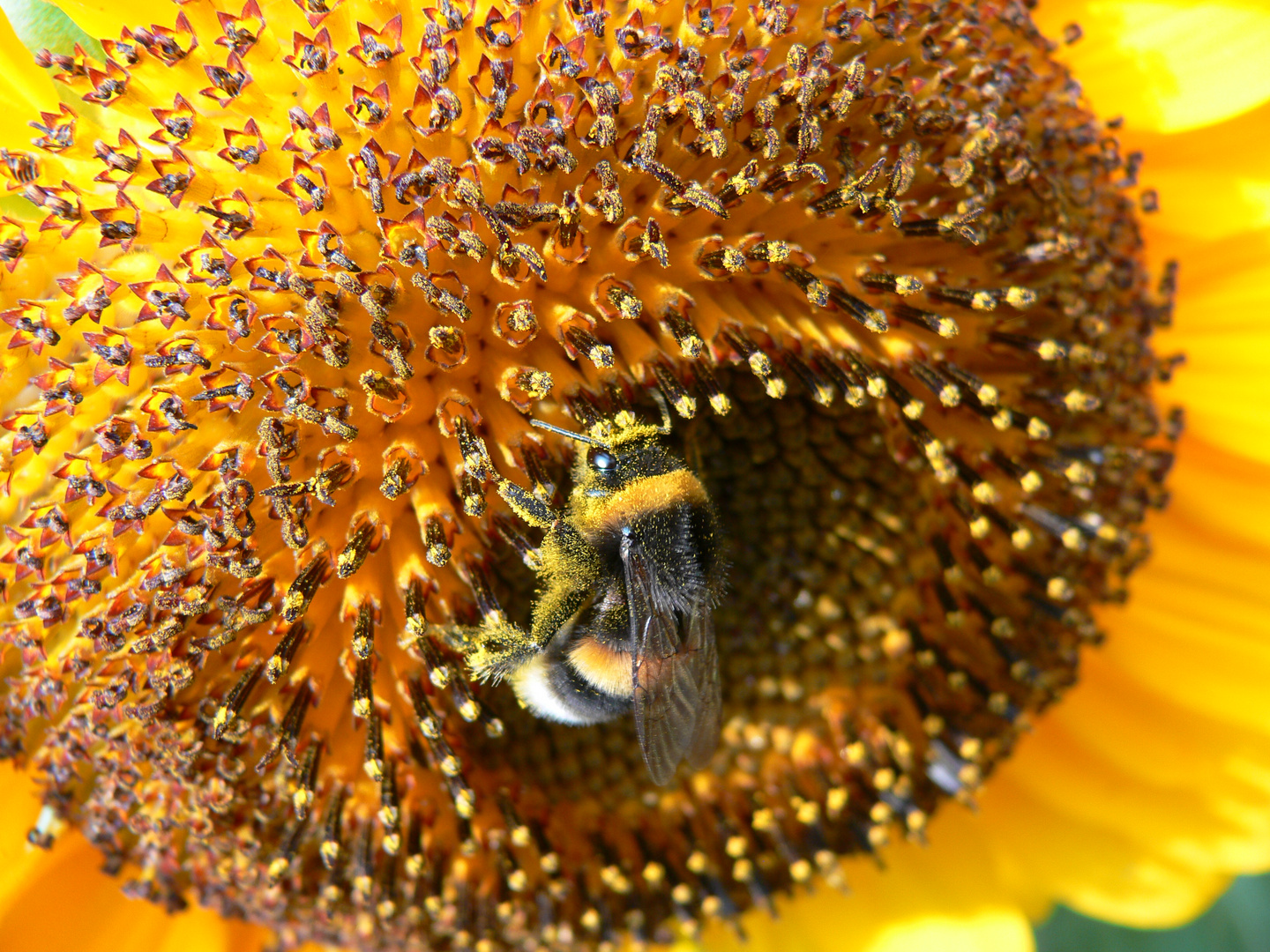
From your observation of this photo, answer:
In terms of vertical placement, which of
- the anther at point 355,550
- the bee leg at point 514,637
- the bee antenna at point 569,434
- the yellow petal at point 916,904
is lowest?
the yellow petal at point 916,904

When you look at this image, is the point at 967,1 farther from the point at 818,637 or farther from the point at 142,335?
the point at 142,335

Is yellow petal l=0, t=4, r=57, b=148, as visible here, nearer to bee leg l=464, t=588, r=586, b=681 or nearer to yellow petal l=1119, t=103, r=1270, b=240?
bee leg l=464, t=588, r=586, b=681

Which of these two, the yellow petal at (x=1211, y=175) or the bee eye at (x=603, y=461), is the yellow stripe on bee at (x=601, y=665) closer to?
the bee eye at (x=603, y=461)

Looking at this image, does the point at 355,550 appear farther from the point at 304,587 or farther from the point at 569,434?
the point at 569,434

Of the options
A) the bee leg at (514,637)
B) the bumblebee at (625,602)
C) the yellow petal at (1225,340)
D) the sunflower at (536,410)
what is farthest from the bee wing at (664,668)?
the yellow petal at (1225,340)

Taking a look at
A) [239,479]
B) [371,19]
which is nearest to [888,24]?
[371,19]

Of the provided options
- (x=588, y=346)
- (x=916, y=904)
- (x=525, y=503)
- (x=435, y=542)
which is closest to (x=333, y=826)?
(x=435, y=542)

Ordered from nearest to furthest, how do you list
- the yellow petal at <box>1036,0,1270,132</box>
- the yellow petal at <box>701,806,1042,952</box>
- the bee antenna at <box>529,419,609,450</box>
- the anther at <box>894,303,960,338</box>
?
1. the bee antenna at <box>529,419,609,450</box>
2. the anther at <box>894,303,960,338</box>
3. the yellow petal at <box>1036,0,1270,132</box>
4. the yellow petal at <box>701,806,1042,952</box>

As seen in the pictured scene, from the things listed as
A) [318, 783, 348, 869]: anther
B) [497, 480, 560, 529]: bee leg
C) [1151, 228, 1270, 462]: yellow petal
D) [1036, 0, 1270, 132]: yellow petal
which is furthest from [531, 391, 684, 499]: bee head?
[1151, 228, 1270, 462]: yellow petal
